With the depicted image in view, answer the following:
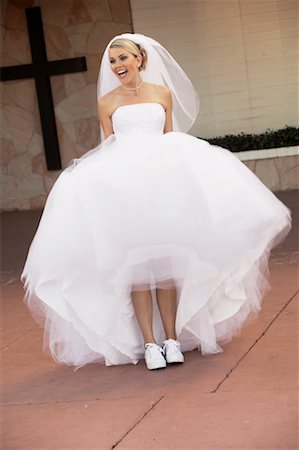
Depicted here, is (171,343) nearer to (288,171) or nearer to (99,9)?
(288,171)

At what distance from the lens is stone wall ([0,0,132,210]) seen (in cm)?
1330

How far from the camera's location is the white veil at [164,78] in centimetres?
609

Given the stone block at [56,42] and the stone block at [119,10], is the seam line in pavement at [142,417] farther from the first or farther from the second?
the stone block at [56,42]

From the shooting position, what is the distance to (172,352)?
563cm

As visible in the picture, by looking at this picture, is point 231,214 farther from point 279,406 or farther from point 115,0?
point 115,0

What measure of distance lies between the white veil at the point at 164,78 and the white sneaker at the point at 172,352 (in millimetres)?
1374

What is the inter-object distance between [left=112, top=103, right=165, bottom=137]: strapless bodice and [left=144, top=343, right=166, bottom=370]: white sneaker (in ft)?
3.93

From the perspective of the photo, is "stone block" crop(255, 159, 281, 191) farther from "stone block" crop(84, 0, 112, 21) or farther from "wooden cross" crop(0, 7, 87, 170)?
"stone block" crop(84, 0, 112, 21)

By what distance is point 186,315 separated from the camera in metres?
5.72

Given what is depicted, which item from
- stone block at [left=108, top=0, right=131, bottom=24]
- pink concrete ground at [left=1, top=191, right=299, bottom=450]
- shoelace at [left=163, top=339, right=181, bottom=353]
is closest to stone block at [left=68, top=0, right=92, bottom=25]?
stone block at [left=108, top=0, right=131, bottom=24]

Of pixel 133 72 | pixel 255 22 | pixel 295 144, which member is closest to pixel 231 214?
pixel 133 72

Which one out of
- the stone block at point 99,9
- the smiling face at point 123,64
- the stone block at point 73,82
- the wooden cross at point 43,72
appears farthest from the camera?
the stone block at point 73,82

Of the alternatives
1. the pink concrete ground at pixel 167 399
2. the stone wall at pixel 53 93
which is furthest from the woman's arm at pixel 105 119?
the stone wall at pixel 53 93

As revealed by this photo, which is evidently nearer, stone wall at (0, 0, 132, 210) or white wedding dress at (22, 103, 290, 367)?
white wedding dress at (22, 103, 290, 367)
